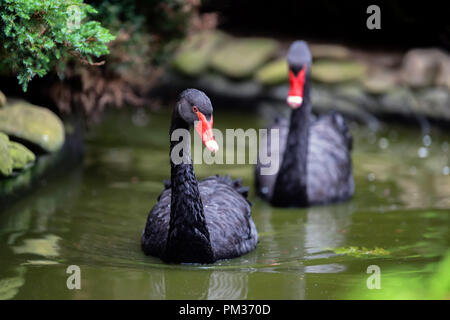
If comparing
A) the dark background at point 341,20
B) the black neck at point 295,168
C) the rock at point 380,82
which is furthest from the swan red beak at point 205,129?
the dark background at point 341,20

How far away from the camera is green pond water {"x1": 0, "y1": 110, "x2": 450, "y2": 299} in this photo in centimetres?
375

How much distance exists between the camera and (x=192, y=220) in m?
4.03

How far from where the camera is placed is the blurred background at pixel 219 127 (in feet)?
13.0

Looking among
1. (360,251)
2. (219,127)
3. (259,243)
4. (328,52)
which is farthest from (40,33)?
(328,52)

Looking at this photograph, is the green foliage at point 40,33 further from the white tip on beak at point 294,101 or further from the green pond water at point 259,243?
the white tip on beak at point 294,101

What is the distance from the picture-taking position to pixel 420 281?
3.84 m

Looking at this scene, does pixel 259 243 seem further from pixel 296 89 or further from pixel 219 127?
pixel 219 127

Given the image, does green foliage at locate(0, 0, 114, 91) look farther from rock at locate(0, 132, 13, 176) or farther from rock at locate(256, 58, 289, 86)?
rock at locate(256, 58, 289, 86)

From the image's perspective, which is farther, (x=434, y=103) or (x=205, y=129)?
(x=434, y=103)

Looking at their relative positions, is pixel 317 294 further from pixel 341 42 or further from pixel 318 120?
pixel 341 42

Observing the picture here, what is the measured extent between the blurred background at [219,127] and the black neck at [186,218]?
11 centimetres

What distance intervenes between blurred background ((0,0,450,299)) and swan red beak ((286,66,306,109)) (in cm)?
82

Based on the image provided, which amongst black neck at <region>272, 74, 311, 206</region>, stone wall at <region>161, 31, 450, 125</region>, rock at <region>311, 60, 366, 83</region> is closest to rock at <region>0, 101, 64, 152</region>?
black neck at <region>272, 74, 311, 206</region>

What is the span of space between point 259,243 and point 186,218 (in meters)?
0.88
